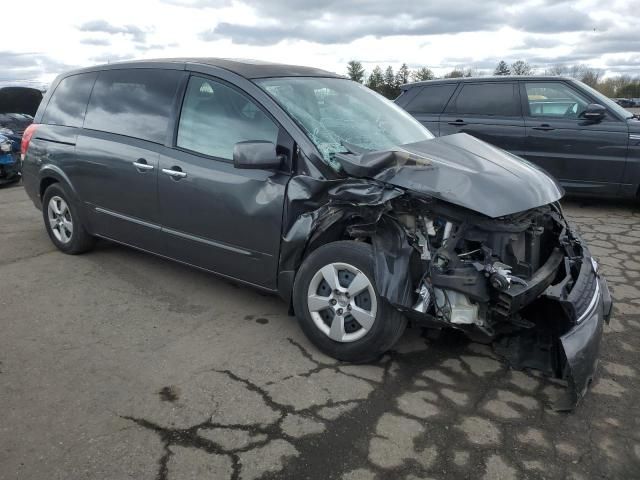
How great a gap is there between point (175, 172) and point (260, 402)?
Result: 5.99ft

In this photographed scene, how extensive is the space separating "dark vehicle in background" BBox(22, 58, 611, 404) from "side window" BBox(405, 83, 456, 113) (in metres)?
3.59

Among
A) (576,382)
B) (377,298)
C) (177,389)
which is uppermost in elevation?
(377,298)

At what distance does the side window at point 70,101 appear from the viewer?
187 inches

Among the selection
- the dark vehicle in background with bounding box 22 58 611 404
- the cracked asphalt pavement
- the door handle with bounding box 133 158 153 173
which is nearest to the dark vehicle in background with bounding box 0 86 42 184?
the dark vehicle in background with bounding box 22 58 611 404

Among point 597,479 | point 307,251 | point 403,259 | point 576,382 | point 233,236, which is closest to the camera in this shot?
point 597,479

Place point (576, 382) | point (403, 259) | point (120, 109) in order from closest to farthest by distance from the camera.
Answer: point (576, 382) → point (403, 259) → point (120, 109)

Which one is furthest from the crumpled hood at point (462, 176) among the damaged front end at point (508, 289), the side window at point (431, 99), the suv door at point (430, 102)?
the side window at point (431, 99)

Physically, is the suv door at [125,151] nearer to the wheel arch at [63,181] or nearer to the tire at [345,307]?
the wheel arch at [63,181]

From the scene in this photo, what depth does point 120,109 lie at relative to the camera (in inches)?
173

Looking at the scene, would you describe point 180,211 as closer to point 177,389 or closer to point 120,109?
point 120,109

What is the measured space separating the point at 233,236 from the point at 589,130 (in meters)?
5.24

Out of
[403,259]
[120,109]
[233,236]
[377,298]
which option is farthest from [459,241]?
[120,109]

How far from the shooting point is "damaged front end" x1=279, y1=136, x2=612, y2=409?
9.25 feet

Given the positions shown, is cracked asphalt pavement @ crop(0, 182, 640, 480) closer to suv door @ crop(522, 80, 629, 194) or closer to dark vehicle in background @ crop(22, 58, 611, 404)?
dark vehicle in background @ crop(22, 58, 611, 404)
